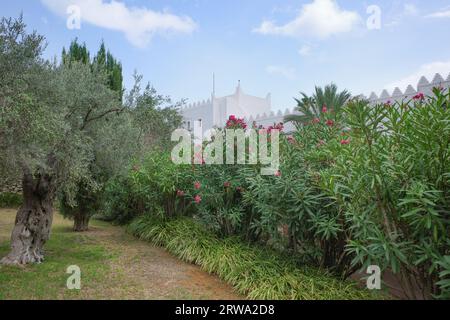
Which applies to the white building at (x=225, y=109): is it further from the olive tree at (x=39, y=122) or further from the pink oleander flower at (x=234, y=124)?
the olive tree at (x=39, y=122)

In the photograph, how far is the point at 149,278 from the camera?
5.79 meters

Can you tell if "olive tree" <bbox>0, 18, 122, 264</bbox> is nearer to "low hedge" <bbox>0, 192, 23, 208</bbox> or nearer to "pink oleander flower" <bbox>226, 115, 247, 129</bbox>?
"pink oleander flower" <bbox>226, 115, 247, 129</bbox>

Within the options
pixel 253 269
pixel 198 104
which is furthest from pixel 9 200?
pixel 198 104

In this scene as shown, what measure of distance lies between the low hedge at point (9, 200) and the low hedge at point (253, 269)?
1040 cm

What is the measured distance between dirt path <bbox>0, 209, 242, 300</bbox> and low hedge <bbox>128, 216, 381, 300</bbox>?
0.72ft

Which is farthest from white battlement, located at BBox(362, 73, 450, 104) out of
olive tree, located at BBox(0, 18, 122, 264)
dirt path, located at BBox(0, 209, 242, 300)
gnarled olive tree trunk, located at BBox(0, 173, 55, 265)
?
gnarled olive tree trunk, located at BBox(0, 173, 55, 265)

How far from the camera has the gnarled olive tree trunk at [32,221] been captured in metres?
6.23

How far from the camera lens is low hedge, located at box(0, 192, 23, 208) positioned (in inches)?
582

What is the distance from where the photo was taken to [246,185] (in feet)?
21.7

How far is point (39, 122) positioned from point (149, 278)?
10.4 ft

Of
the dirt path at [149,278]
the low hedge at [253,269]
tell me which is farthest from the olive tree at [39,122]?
the low hedge at [253,269]

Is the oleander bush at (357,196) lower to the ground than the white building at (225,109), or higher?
lower
